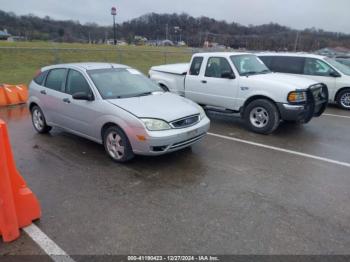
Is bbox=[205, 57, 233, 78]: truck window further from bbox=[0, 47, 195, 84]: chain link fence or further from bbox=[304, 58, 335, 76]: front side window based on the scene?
bbox=[0, 47, 195, 84]: chain link fence

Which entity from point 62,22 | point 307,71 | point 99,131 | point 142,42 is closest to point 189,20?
point 142,42

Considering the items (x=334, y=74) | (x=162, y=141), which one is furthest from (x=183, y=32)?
(x=162, y=141)

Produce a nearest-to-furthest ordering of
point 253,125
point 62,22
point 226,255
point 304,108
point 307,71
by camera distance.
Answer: point 226,255 → point 304,108 → point 253,125 → point 307,71 → point 62,22

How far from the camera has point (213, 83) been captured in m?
7.43

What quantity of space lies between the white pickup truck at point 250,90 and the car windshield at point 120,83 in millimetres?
2058

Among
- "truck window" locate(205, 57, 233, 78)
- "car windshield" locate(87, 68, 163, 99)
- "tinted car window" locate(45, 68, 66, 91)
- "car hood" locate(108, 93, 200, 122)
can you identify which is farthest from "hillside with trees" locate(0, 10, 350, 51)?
"car hood" locate(108, 93, 200, 122)

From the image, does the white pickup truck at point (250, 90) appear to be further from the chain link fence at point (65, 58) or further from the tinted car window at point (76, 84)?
the chain link fence at point (65, 58)

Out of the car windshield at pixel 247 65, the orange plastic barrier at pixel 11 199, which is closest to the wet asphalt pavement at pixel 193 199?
the orange plastic barrier at pixel 11 199

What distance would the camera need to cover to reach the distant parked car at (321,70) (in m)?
9.92

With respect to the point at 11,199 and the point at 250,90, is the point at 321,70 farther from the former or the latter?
the point at 11,199

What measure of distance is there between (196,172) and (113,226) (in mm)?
1790

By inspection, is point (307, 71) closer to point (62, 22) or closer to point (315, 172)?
point (315, 172)

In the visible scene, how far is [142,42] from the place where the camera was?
6469 centimetres

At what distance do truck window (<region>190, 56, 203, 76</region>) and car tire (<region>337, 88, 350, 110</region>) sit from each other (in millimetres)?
5405
